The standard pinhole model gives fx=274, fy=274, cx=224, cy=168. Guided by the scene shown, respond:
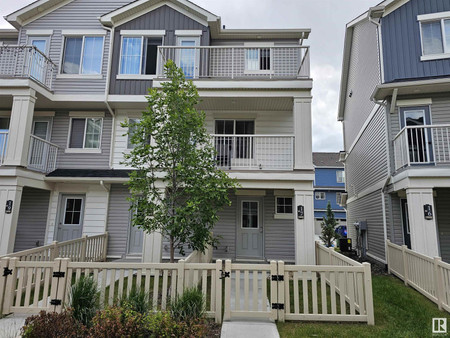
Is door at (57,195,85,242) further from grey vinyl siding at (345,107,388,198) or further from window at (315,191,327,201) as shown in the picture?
window at (315,191,327,201)

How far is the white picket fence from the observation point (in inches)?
213

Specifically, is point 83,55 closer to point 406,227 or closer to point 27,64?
point 27,64

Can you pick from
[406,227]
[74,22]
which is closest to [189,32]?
[74,22]

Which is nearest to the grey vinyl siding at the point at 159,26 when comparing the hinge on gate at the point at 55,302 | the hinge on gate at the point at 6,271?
the hinge on gate at the point at 6,271

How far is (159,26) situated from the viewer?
1063 cm

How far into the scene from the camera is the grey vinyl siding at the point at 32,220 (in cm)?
988

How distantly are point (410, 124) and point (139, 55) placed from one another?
A: 9.98 metres

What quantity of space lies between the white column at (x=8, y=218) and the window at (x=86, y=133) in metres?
2.67

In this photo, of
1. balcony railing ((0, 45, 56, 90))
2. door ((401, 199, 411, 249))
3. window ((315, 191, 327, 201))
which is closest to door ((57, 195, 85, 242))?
balcony railing ((0, 45, 56, 90))

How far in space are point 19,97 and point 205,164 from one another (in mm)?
7154

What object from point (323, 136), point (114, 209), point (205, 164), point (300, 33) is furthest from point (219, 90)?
point (323, 136)

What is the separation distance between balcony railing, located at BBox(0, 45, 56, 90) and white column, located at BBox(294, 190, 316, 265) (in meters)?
9.53

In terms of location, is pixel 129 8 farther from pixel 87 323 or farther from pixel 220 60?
pixel 87 323

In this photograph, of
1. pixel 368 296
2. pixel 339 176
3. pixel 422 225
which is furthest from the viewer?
pixel 339 176
